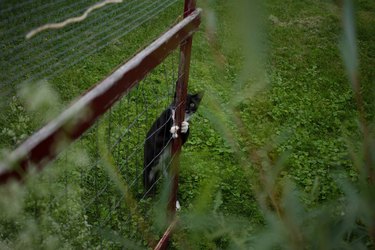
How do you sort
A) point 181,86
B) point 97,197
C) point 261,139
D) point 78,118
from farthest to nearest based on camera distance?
1. point 261,139
2. point 181,86
3. point 97,197
4. point 78,118

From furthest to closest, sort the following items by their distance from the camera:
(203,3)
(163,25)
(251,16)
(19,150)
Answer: (163,25) → (19,150) → (203,3) → (251,16)

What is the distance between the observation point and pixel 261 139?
2502mm

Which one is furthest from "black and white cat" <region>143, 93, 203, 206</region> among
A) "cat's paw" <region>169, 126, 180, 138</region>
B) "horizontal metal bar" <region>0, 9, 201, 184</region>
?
"horizontal metal bar" <region>0, 9, 201, 184</region>

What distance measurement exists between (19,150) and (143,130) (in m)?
2.82

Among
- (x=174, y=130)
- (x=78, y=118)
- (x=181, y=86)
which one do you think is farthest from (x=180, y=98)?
(x=78, y=118)

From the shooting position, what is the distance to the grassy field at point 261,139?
64 cm

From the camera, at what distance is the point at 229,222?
34.0 inches

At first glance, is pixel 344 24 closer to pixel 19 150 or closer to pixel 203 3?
pixel 203 3

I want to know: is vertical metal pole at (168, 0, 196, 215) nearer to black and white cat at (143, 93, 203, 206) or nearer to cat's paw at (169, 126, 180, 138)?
cat's paw at (169, 126, 180, 138)

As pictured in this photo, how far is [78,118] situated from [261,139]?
170 centimetres

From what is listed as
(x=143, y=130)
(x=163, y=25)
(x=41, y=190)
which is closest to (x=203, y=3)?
(x=41, y=190)

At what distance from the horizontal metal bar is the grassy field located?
0.36 feet

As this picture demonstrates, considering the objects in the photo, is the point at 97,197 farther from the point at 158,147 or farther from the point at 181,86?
the point at 158,147

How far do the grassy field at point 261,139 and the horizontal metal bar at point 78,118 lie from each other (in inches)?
4.3
